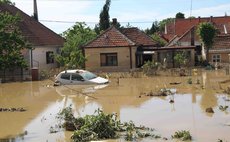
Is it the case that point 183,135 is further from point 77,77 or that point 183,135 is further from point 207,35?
point 207,35

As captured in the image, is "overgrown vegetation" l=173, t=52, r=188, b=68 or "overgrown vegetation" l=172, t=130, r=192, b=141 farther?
"overgrown vegetation" l=173, t=52, r=188, b=68

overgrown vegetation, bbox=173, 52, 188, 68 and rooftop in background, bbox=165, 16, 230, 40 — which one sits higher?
rooftop in background, bbox=165, 16, 230, 40

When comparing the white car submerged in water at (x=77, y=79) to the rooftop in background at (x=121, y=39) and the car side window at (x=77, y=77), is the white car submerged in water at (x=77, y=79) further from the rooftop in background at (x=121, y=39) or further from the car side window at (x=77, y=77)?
the rooftop in background at (x=121, y=39)

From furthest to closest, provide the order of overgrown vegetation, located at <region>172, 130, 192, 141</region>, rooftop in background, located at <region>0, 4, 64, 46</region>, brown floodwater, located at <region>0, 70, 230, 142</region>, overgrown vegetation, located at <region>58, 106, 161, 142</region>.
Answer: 1. rooftop in background, located at <region>0, 4, 64, 46</region>
2. brown floodwater, located at <region>0, 70, 230, 142</region>
3. overgrown vegetation, located at <region>58, 106, 161, 142</region>
4. overgrown vegetation, located at <region>172, 130, 192, 141</region>

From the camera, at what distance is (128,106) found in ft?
70.1

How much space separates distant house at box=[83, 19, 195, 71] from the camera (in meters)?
43.9

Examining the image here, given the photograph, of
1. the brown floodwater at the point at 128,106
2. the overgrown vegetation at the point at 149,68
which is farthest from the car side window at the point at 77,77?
the overgrown vegetation at the point at 149,68

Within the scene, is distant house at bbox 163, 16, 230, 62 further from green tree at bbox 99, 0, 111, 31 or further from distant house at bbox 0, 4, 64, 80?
distant house at bbox 0, 4, 64, 80

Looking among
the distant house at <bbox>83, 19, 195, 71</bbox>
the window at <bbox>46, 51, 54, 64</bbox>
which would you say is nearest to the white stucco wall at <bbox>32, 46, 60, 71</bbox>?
the window at <bbox>46, 51, 54, 64</bbox>

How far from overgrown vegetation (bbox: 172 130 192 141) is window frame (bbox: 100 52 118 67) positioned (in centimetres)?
3014

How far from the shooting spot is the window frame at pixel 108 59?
4428cm

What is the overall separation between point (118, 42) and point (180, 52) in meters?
6.43

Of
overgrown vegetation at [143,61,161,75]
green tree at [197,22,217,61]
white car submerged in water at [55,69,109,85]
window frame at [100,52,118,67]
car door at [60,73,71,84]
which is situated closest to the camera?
white car submerged in water at [55,69,109,85]

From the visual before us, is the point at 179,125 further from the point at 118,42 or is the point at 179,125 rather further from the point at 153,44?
the point at 153,44
